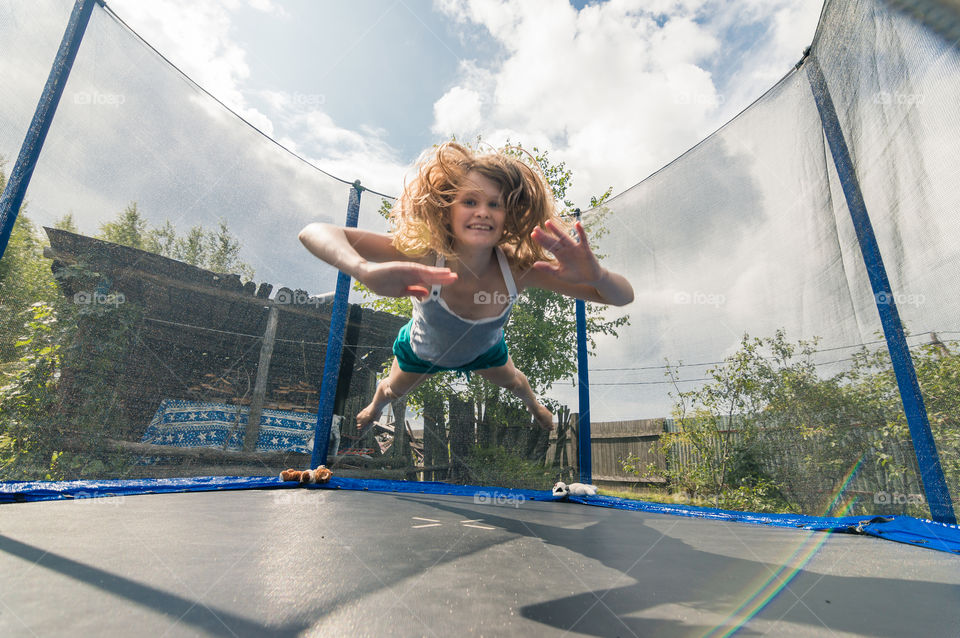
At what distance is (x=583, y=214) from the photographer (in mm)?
2727

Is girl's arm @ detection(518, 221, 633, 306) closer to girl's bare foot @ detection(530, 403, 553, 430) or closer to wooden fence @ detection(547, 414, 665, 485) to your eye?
girl's bare foot @ detection(530, 403, 553, 430)

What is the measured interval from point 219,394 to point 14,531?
1215 mm

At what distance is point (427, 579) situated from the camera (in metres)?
0.59

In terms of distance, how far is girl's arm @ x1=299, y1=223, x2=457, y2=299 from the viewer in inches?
27.0

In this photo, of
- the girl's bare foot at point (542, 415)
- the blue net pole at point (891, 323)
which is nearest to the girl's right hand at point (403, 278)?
the girl's bare foot at point (542, 415)

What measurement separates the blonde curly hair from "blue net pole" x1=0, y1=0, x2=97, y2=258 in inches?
44.4

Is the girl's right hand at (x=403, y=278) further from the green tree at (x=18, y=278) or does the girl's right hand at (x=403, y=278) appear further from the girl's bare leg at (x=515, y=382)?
the green tree at (x=18, y=278)

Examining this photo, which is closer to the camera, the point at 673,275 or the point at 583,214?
the point at 673,275

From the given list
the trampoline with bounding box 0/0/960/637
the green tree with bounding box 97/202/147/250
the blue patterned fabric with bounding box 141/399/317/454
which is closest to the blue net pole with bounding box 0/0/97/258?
the trampoline with bounding box 0/0/960/637

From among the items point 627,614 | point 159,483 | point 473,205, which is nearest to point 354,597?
point 627,614

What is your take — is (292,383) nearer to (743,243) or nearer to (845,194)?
(743,243)

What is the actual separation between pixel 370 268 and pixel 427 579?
0.47 m

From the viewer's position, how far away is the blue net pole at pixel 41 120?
4.19 ft

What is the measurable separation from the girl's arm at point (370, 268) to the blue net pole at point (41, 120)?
105 cm
